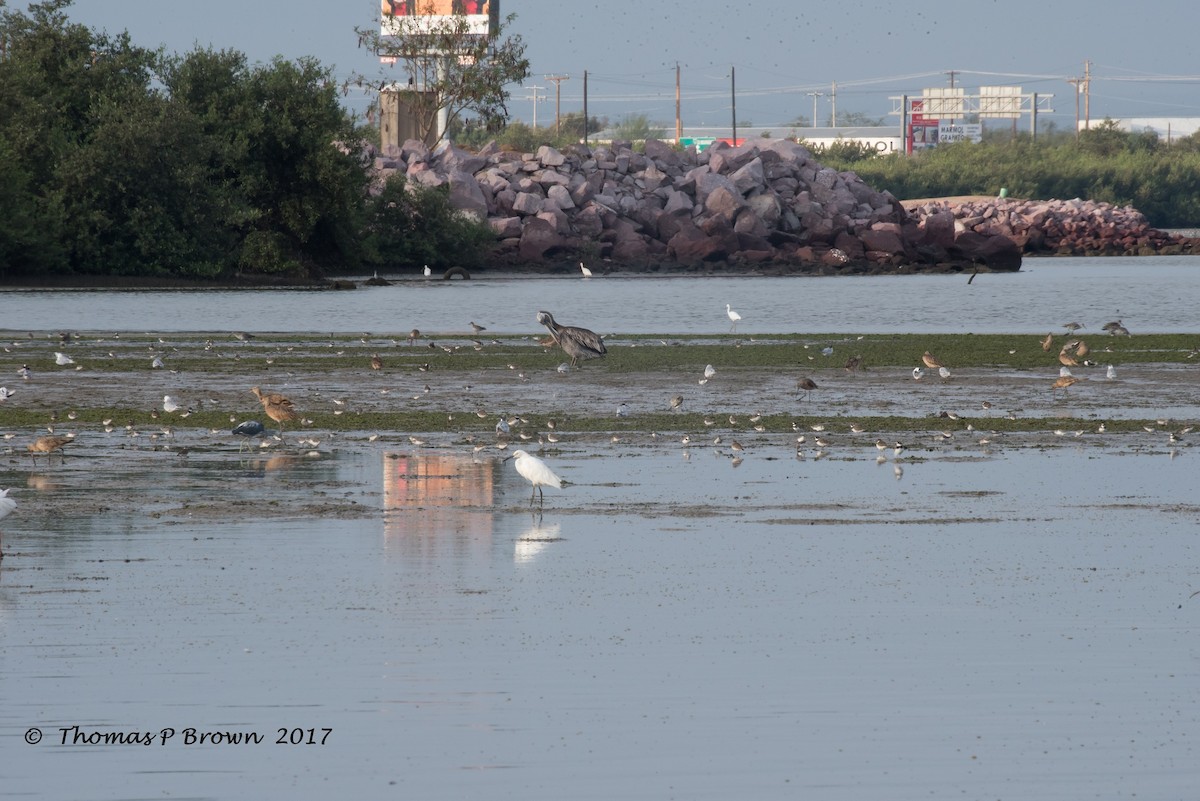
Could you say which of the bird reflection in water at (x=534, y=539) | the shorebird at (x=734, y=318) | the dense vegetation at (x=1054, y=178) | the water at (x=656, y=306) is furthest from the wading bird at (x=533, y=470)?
the dense vegetation at (x=1054, y=178)

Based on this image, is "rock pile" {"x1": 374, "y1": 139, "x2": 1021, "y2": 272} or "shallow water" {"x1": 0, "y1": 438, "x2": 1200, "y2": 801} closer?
"shallow water" {"x1": 0, "y1": 438, "x2": 1200, "y2": 801}

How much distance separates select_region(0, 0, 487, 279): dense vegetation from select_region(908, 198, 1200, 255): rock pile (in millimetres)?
34683

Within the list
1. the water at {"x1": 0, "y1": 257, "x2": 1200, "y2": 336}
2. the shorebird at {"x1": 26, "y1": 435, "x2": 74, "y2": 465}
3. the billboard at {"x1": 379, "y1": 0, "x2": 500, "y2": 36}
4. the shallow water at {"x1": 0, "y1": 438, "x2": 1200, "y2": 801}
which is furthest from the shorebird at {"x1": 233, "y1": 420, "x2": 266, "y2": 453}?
the billboard at {"x1": 379, "y1": 0, "x2": 500, "y2": 36}

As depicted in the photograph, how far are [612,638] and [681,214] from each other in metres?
63.9

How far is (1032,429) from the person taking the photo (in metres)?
17.7

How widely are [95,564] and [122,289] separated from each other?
41.0 m

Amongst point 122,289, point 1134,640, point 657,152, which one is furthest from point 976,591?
point 657,152

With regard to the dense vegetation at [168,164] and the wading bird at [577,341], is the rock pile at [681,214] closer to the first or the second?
the dense vegetation at [168,164]

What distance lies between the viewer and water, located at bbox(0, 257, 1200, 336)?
116 ft

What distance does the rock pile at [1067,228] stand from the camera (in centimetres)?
8688

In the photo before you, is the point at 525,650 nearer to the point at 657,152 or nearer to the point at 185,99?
the point at 185,99

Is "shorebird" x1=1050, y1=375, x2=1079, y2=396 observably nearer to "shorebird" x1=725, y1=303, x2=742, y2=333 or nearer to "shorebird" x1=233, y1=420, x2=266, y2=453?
"shorebird" x1=233, y1=420, x2=266, y2=453

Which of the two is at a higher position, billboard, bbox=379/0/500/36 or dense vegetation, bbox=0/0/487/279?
billboard, bbox=379/0/500/36

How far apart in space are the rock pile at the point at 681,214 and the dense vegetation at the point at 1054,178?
1642 inches
